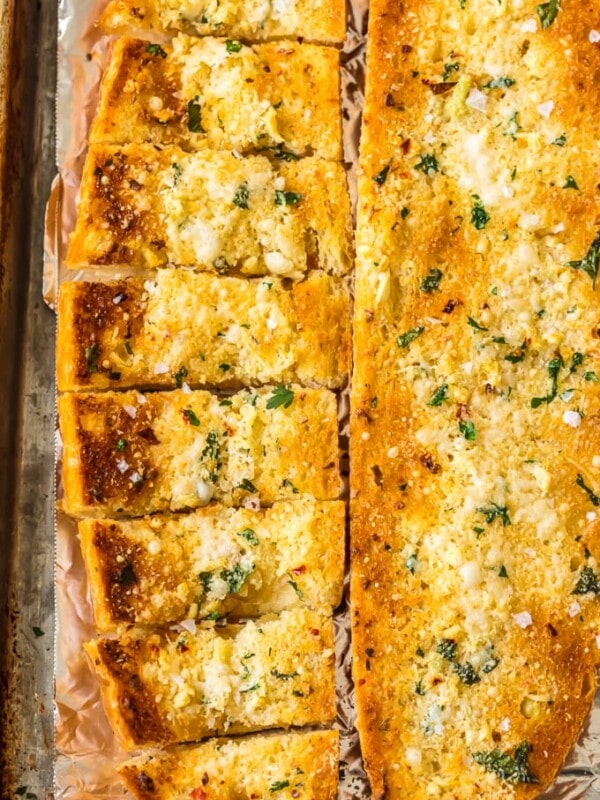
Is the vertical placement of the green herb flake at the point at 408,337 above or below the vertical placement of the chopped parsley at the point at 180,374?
above

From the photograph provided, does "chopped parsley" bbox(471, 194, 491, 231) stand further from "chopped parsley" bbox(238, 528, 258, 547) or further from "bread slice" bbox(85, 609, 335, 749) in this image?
"bread slice" bbox(85, 609, 335, 749)

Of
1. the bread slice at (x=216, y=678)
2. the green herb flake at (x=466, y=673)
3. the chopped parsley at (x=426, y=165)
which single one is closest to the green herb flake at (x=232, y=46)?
the chopped parsley at (x=426, y=165)

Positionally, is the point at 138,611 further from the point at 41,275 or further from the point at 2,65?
the point at 2,65

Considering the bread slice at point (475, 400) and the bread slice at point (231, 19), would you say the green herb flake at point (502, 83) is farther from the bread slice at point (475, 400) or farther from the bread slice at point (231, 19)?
the bread slice at point (231, 19)

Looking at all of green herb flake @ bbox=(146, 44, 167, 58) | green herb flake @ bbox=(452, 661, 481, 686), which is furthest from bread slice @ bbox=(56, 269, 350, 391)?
green herb flake @ bbox=(452, 661, 481, 686)

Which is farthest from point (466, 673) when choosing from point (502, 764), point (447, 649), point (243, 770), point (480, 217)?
point (480, 217)

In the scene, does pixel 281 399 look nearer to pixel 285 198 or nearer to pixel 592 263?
pixel 285 198

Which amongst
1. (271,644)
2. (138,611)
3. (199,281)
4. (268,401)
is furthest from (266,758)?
(199,281)
